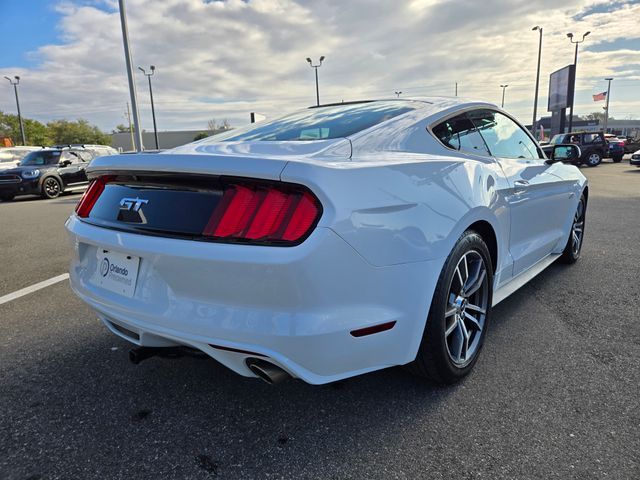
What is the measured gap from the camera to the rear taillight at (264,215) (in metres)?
1.69

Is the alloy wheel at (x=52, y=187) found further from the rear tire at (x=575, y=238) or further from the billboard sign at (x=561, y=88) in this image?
the billboard sign at (x=561, y=88)

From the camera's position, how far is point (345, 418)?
7.04 ft

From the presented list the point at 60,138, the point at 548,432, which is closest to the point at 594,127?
the point at 60,138

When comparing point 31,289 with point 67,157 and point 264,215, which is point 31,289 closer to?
point 264,215

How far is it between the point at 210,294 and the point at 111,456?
0.82 metres

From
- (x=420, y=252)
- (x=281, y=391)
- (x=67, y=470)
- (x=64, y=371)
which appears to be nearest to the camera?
(x=67, y=470)

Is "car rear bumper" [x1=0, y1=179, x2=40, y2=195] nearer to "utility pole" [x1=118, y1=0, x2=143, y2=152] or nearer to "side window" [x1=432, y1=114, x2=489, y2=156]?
"utility pole" [x1=118, y1=0, x2=143, y2=152]

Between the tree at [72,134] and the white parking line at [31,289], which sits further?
the tree at [72,134]

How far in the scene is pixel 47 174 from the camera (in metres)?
14.1

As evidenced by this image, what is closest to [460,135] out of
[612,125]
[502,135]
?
[502,135]

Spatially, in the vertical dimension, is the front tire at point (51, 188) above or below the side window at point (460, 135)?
below

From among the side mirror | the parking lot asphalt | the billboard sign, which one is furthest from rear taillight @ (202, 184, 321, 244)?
the billboard sign

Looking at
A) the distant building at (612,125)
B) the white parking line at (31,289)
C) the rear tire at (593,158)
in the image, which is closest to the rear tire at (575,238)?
the white parking line at (31,289)

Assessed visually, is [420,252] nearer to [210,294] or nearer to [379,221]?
[379,221]
